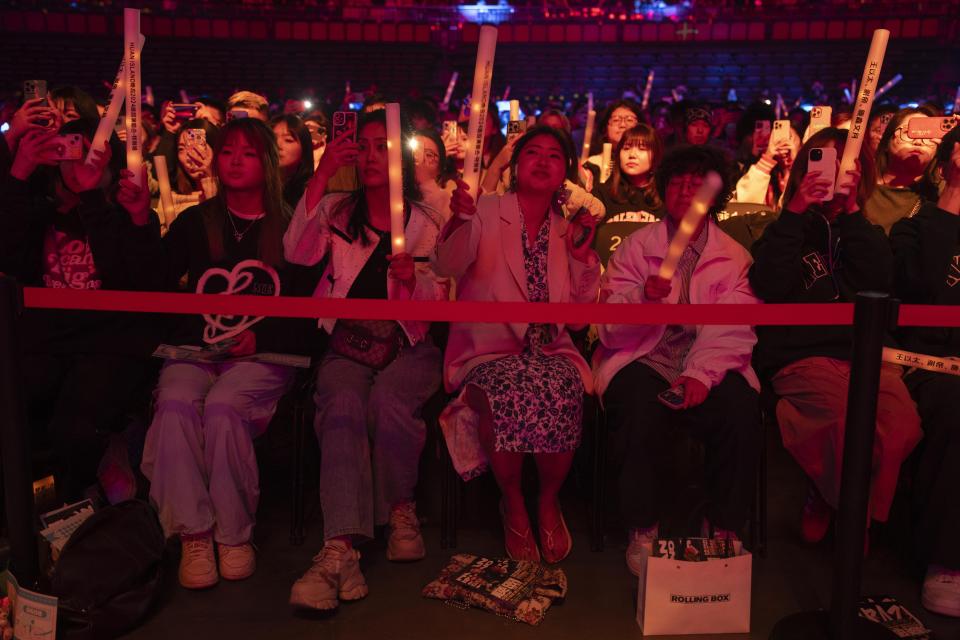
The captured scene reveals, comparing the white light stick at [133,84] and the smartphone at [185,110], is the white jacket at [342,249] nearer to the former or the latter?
the white light stick at [133,84]

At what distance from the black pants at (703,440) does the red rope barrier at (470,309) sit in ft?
1.52

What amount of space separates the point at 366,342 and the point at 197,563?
796mm

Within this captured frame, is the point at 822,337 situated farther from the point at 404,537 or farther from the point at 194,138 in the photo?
the point at 194,138

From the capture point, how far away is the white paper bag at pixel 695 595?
→ 6.88ft

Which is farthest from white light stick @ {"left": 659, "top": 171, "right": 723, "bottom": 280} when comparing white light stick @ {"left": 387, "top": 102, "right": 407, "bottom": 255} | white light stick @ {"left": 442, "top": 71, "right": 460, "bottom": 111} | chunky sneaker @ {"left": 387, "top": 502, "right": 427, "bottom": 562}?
white light stick @ {"left": 442, "top": 71, "right": 460, "bottom": 111}

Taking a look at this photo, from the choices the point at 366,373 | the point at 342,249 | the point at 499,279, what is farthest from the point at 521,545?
the point at 342,249

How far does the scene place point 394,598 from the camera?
2291mm

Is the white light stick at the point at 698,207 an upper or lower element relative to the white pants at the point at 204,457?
upper

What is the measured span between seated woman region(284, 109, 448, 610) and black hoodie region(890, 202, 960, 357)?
4.88 ft

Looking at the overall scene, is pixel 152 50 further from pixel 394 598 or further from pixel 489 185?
pixel 394 598

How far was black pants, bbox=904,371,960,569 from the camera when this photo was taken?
2.26m

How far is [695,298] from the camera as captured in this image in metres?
2.59

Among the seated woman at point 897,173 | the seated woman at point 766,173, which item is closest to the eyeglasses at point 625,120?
the seated woman at point 766,173

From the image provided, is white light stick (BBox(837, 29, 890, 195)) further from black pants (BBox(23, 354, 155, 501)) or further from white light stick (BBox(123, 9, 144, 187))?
black pants (BBox(23, 354, 155, 501))
